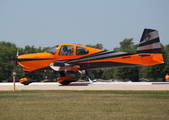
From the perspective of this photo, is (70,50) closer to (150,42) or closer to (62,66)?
(62,66)

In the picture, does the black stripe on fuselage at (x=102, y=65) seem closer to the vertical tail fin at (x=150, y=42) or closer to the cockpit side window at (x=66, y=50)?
the cockpit side window at (x=66, y=50)

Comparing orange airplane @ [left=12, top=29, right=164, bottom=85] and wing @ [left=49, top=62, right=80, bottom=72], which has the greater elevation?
orange airplane @ [left=12, top=29, right=164, bottom=85]

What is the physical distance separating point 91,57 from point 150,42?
472cm

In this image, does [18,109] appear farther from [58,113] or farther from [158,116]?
[158,116]

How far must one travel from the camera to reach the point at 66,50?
1802cm

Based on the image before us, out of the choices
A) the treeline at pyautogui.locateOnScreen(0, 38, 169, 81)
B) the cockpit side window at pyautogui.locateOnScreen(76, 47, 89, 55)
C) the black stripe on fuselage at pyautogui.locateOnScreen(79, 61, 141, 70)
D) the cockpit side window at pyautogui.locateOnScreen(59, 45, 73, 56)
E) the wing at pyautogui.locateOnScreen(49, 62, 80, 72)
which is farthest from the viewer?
the treeline at pyautogui.locateOnScreen(0, 38, 169, 81)

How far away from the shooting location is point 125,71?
60.8 m

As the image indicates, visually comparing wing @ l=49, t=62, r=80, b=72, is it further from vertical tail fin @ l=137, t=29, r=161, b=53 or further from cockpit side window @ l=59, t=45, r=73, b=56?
vertical tail fin @ l=137, t=29, r=161, b=53

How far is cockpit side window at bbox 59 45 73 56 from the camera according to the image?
58.7ft

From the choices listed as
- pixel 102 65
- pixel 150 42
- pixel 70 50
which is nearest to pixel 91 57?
pixel 102 65

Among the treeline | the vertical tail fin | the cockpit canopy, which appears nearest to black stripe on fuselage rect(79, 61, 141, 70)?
the cockpit canopy

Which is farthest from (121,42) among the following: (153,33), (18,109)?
(18,109)

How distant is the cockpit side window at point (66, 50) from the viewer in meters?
17.9

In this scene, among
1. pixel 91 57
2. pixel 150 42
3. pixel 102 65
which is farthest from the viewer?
pixel 102 65
